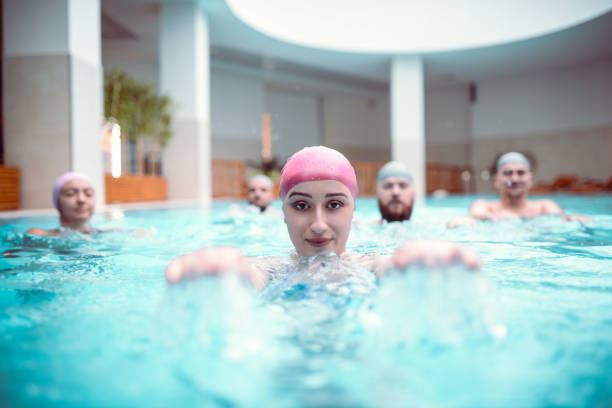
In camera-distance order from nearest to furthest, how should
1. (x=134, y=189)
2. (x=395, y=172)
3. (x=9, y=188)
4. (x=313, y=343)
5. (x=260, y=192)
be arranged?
(x=313, y=343) < (x=395, y=172) < (x=260, y=192) < (x=9, y=188) < (x=134, y=189)

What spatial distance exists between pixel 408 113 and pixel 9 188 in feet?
39.6

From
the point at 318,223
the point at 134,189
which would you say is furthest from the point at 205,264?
the point at 134,189

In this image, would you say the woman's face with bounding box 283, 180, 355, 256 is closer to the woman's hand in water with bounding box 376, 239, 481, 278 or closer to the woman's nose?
the woman's nose

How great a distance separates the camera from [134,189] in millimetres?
11508

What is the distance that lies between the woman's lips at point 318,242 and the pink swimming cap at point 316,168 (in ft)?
0.91

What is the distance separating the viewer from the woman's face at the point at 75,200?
4.52m

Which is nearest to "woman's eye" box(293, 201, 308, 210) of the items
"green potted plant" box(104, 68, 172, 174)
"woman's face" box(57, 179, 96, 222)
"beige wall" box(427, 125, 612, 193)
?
"woman's face" box(57, 179, 96, 222)

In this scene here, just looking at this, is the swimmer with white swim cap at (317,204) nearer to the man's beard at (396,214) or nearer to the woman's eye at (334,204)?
the woman's eye at (334,204)

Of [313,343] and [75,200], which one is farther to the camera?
[75,200]

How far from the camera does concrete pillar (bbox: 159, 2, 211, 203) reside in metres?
12.4

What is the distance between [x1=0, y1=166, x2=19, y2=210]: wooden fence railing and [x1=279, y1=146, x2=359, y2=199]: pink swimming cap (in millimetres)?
7153

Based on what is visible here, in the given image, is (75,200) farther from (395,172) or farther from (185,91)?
(185,91)

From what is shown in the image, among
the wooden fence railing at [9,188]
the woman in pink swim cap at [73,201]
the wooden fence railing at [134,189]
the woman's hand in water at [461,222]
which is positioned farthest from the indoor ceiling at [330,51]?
the woman's hand in water at [461,222]

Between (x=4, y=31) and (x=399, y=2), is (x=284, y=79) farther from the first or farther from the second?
(x=4, y=31)
